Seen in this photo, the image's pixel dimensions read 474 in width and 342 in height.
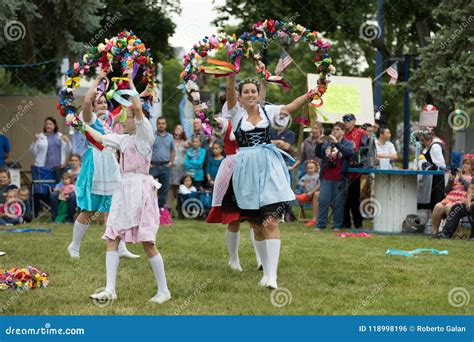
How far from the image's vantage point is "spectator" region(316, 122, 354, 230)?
1504 centimetres

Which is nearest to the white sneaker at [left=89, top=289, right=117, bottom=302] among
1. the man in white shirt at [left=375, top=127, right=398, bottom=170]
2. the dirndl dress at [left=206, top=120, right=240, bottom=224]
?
the dirndl dress at [left=206, top=120, right=240, bottom=224]

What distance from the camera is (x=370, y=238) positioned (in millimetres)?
13766

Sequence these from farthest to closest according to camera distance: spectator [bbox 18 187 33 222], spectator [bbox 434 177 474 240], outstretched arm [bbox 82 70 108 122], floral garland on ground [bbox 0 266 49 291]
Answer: spectator [bbox 18 187 33 222] < spectator [bbox 434 177 474 240] < floral garland on ground [bbox 0 266 49 291] < outstretched arm [bbox 82 70 108 122]

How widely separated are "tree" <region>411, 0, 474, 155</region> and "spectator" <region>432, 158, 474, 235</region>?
4.10 m

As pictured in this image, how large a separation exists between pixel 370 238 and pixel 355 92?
5393mm

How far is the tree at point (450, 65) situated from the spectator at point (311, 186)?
3.13 m

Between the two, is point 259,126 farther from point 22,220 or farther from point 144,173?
point 22,220

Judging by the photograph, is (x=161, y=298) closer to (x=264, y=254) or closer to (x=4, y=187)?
(x=264, y=254)

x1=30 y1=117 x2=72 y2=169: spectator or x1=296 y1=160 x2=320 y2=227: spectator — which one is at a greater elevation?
x1=30 y1=117 x2=72 y2=169: spectator

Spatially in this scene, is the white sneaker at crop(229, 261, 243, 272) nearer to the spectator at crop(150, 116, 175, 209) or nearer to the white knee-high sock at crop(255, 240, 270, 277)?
the white knee-high sock at crop(255, 240, 270, 277)
